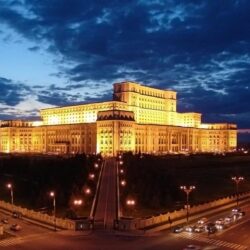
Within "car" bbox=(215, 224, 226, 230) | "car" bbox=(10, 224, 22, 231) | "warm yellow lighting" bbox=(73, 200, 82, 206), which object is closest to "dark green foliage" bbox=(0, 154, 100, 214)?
"warm yellow lighting" bbox=(73, 200, 82, 206)

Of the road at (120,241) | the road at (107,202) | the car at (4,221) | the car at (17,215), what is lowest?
the road at (120,241)

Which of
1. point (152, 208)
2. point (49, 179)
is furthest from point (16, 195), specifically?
point (152, 208)

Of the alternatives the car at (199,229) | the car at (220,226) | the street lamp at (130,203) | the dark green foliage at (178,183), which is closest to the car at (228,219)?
the car at (220,226)

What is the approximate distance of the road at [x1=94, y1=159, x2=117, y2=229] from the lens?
180 ft

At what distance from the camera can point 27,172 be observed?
110500 mm

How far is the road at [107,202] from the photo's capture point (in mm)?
54925

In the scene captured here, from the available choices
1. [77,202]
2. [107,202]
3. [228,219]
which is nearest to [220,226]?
[228,219]

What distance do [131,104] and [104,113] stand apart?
23734 mm

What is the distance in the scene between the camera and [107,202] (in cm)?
6525

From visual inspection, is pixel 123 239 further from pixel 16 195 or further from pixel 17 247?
pixel 16 195

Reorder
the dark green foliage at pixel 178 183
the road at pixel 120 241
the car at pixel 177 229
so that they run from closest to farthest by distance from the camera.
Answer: the road at pixel 120 241 < the car at pixel 177 229 < the dark green foliage at pixel 178 183

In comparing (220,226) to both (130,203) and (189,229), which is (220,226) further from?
(130,203)

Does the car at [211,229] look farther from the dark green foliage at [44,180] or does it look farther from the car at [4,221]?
the car at [4,221]

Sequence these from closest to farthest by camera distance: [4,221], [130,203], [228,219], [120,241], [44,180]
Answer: [120,241]
[4,221]
[228,219]
[130,203]
[44,180]
